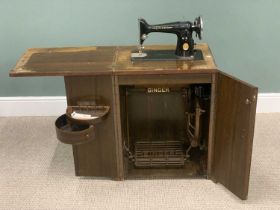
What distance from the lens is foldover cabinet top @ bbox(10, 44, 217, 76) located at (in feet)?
7.38

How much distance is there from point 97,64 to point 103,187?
0.75 m

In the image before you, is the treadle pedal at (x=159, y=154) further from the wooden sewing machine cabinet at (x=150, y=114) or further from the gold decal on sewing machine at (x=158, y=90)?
the gold decal on sewing machine at (x=158, y=90)

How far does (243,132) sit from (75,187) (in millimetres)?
1053

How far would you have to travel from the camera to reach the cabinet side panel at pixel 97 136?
234cm

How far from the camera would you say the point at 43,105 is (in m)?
3.36

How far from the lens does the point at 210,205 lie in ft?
7.74

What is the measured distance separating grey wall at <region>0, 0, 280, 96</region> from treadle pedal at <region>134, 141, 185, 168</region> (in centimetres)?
80

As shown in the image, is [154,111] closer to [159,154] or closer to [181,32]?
[159,154]

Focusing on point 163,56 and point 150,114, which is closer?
point 163,56

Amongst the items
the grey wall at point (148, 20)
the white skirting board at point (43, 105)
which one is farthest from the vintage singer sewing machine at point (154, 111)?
the white skirting board at point (43, 105)

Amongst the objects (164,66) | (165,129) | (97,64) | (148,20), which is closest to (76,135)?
(97,64)

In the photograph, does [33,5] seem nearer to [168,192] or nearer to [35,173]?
[35,173]

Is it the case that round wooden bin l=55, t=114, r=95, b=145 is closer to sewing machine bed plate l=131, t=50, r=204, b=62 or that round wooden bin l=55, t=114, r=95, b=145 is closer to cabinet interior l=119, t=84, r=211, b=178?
cabinet interior l=119, t=84, r=211, b=178

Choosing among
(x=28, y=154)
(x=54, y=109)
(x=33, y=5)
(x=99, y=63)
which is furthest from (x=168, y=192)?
(x=33, y=5)
